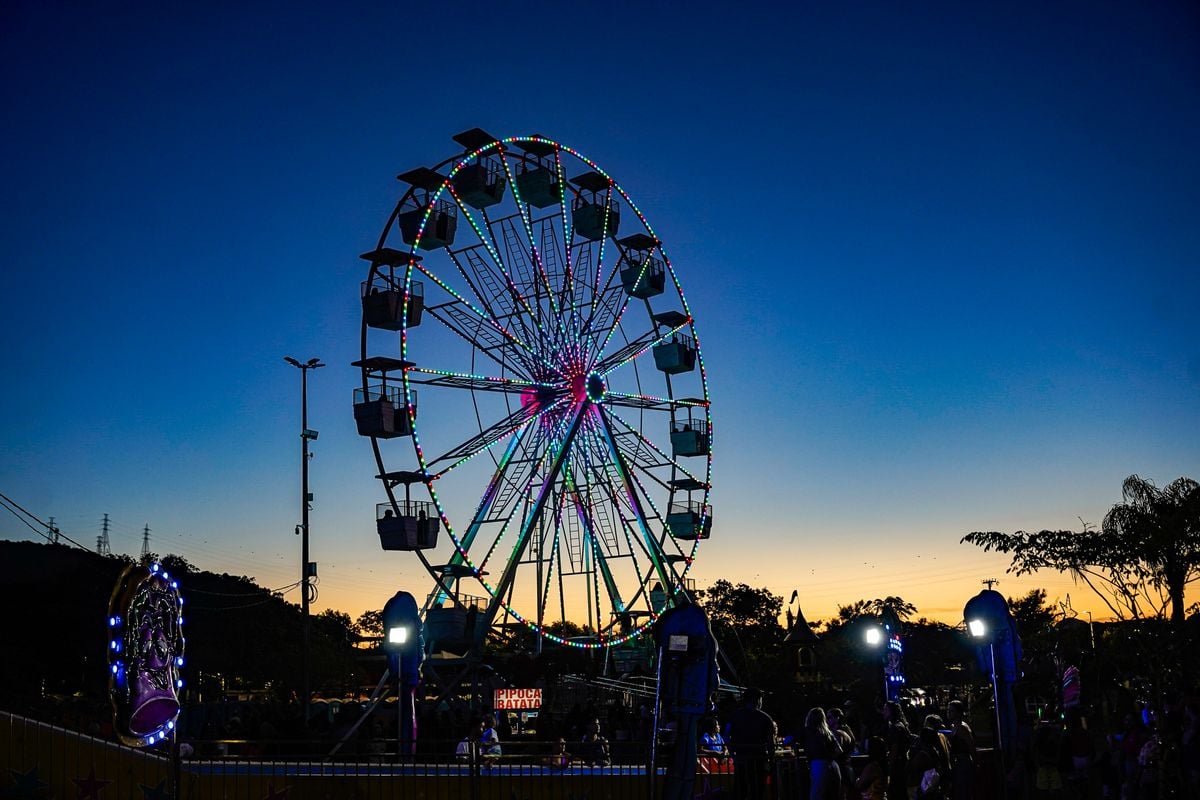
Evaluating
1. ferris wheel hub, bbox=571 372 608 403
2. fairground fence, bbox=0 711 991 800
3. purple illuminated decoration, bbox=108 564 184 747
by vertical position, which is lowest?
fairground fence, bbox=0 711 991 800

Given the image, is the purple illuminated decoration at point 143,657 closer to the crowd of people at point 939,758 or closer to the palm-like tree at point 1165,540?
the crowd of people at point 939,758

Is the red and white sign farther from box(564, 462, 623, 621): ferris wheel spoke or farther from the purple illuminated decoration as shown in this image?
the purple illuminated decoration

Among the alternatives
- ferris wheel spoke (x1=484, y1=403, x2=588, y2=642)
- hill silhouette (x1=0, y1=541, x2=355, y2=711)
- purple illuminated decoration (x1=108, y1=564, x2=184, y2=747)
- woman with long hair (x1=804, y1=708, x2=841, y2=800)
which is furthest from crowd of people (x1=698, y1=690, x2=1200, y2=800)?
hill silhouette (x1=0, y1=541, x2=355, y2=711)

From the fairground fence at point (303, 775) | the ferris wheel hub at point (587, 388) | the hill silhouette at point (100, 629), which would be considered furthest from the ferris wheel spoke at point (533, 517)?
the fairground fence at point (303, 775)

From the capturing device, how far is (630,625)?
3284 cm

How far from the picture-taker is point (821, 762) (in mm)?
11078

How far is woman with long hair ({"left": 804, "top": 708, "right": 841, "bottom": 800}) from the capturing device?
11.1m

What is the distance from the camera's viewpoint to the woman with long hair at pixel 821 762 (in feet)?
36.3

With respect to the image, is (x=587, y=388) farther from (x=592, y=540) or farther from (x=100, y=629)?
(x=100, y=629)

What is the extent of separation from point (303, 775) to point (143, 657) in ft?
7.30

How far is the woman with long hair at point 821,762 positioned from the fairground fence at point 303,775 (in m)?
0.56

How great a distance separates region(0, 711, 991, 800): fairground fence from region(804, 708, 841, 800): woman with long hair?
0.56m

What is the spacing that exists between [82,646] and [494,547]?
23191 mm

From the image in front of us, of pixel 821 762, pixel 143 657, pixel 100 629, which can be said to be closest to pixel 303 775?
pixel 143 657
